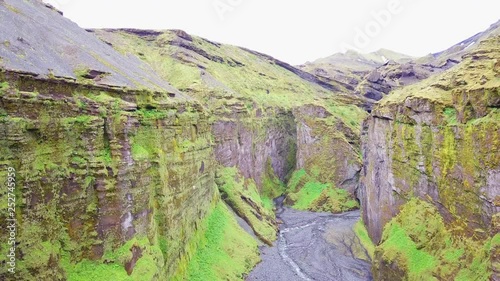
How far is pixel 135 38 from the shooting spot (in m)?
66.1

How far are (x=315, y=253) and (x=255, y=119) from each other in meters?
25.5

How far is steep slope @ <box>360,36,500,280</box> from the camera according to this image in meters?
18.8

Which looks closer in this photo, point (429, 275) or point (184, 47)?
point (429, 275)

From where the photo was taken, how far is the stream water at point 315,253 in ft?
99.3

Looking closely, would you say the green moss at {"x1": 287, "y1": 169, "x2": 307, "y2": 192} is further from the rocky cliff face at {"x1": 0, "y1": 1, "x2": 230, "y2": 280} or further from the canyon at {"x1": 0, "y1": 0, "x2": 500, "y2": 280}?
the rocky cliff face at {"x1": 0, "y1": 1, "x2": 230, "y2": 280}

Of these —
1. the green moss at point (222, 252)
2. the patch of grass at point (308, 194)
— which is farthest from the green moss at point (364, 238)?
the patch of grass at point (308, 194)

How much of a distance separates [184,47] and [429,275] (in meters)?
56.4

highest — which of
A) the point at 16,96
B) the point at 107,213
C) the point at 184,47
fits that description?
the point at 184,47

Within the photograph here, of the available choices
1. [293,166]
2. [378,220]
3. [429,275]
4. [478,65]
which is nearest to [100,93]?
[429,275]

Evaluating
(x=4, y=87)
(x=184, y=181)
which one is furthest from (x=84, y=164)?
(x=184, y=181)

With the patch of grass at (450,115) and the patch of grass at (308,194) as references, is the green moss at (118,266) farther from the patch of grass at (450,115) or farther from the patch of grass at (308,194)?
the patch of grass at (308,194)

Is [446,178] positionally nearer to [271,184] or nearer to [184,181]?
[184,181]

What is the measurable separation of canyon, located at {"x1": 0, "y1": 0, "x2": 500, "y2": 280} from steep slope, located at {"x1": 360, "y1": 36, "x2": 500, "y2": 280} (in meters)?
0.10

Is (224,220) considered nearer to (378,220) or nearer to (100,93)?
(378,220)
